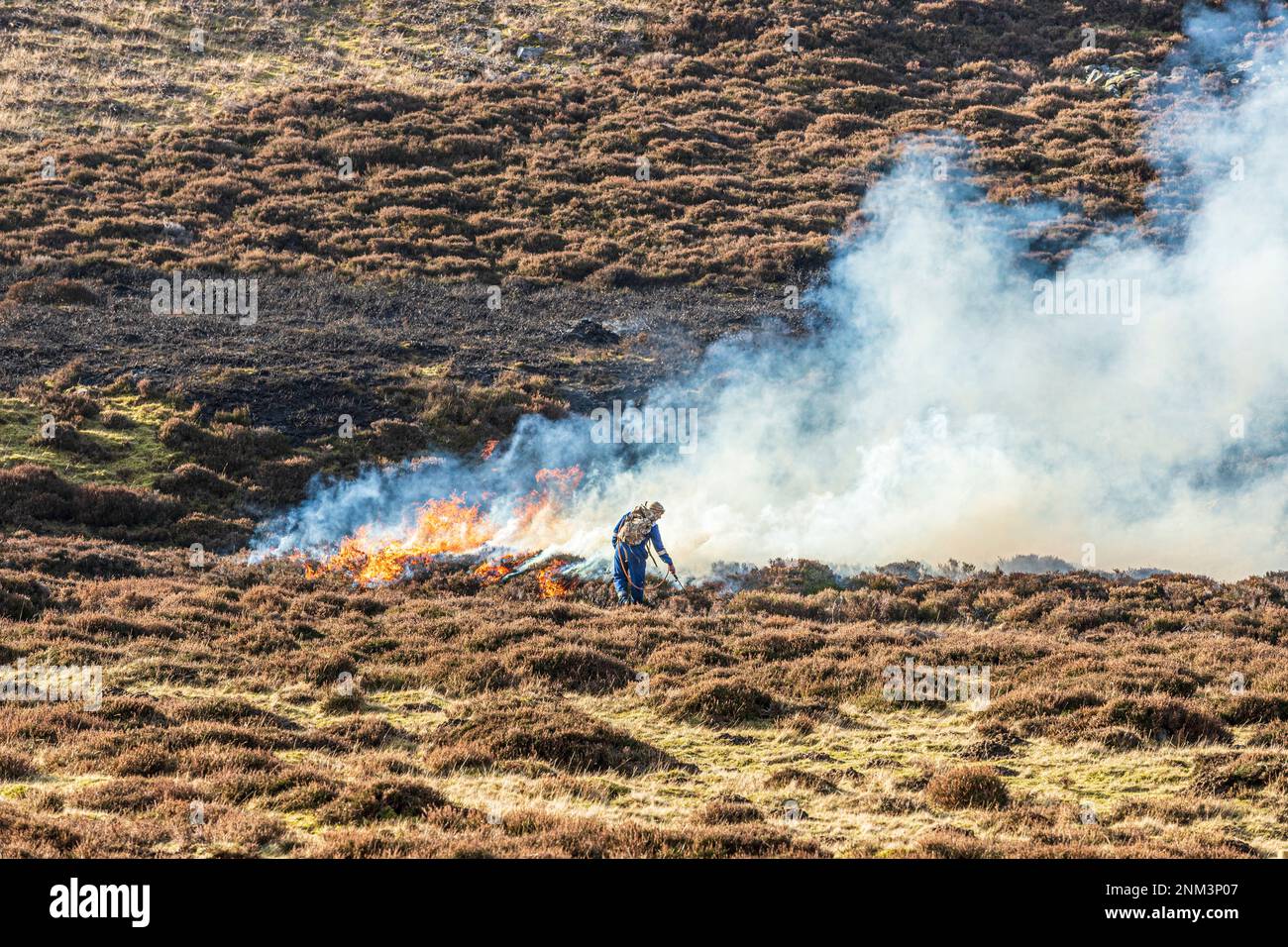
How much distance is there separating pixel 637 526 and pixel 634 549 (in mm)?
558

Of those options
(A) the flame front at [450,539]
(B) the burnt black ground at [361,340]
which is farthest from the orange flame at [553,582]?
(B) the burnt black ground at [361,340]

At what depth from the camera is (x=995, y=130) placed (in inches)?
2087

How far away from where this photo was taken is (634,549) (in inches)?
931

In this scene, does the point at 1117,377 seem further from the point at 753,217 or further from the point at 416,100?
the point at 416,100

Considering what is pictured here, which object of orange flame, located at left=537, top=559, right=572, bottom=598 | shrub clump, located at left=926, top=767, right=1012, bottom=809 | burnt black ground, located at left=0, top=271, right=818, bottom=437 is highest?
burnt black ground, located at left=0, top=271, right=818, bottom=437

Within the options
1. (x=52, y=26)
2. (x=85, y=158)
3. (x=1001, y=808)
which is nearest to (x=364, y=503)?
(x=1001, y=808)

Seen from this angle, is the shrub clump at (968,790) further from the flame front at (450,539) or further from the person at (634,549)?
the flame front at (450,539)

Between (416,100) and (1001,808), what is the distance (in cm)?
5166

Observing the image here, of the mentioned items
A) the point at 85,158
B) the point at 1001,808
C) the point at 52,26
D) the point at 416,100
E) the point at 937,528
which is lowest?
the point at 1001,808

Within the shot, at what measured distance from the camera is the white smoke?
28375 mm

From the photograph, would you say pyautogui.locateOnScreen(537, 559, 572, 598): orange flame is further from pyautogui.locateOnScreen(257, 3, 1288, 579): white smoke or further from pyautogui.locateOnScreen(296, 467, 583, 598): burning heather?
pyautogui.locateOnScreen(257, 3, 1288, 579): white smoke

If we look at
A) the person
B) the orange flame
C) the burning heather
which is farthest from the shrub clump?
the burning heather

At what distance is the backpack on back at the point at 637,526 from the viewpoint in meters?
23.3

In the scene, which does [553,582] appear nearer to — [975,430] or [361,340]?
[975,430]
